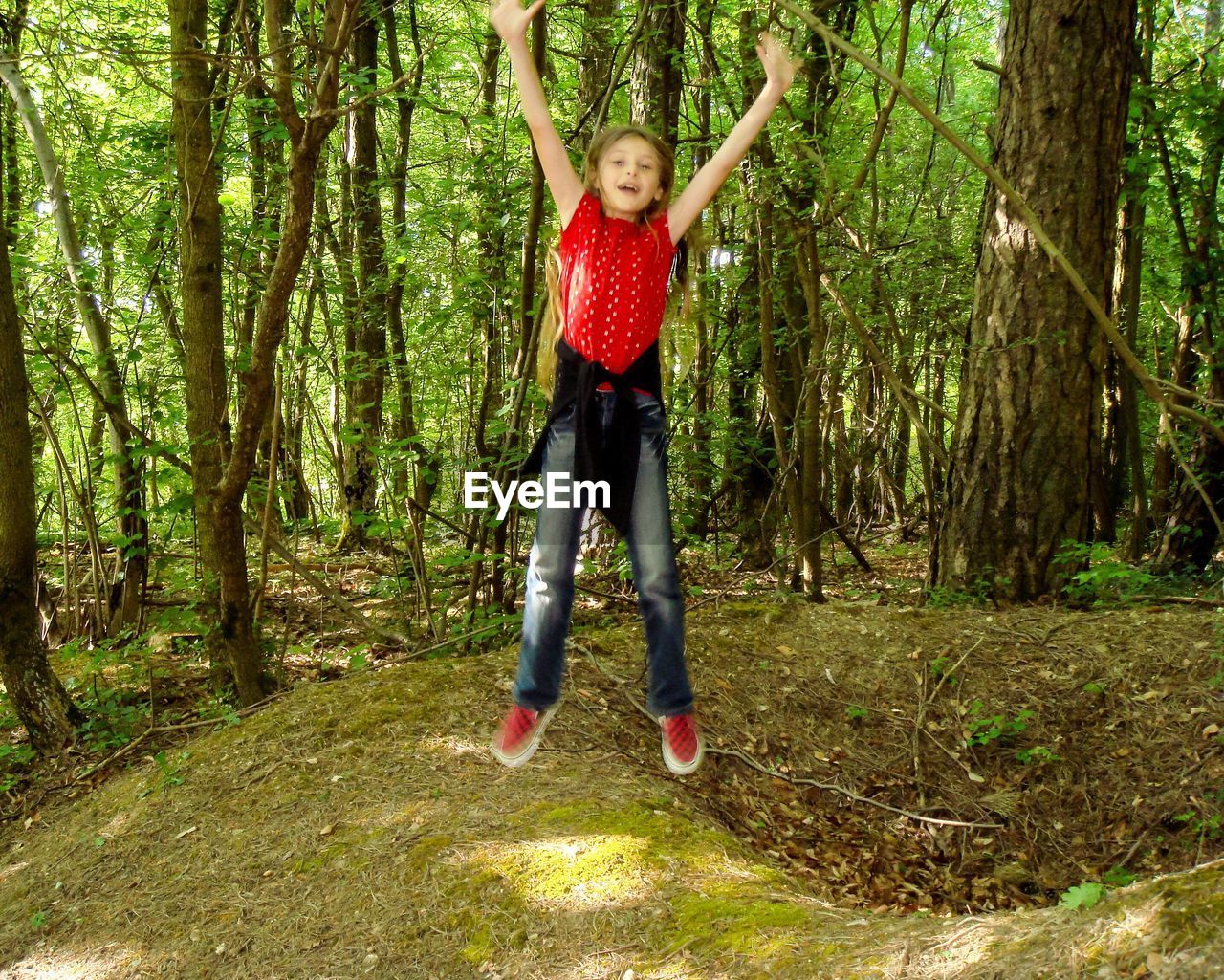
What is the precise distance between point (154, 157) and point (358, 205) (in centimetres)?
245

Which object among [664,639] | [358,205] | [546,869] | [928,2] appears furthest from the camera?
[358,205]

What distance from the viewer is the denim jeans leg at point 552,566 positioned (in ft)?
8.47

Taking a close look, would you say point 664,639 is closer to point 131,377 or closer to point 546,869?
point 546,869

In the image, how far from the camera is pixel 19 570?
15.9 ft

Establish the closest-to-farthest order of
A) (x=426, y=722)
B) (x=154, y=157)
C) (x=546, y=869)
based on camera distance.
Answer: (x=546, y=869)
(x=426, y=722)
(x=154, y=157)

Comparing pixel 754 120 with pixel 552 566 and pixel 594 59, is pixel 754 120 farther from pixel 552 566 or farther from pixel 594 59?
pixel 594 59

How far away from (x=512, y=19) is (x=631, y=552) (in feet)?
4.77

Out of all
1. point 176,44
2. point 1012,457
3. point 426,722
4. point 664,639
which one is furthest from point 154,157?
point 1012,457

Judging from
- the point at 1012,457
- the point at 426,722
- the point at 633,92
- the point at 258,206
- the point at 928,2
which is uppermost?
the point at 928,2

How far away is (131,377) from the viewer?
895 cm

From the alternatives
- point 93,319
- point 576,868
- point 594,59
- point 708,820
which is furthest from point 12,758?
point 594,59

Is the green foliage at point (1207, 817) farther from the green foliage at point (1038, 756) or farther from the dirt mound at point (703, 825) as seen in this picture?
the green foliage at point (1038, 756)

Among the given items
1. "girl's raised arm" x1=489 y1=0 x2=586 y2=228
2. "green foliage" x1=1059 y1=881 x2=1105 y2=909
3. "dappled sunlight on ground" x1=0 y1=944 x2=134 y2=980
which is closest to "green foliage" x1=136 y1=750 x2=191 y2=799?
"dappled sunlight on ground" x1=0 y1=944 x2=134 y2=980

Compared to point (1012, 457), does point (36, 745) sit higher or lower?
lower
